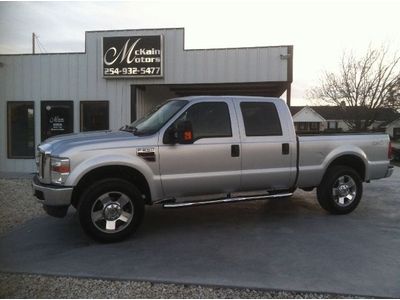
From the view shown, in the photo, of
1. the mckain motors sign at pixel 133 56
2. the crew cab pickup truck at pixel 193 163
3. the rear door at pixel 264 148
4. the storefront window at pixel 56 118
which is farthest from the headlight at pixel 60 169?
the storefront window at pixel 56 118

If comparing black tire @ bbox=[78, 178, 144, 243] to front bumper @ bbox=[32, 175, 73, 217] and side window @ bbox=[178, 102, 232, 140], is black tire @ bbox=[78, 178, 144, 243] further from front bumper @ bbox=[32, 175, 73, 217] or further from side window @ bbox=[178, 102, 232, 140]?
side window @ bbox=[178, 102, 232, 140]

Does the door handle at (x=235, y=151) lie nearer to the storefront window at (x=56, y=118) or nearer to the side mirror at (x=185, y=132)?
the side mirror at (x=185, y=132)

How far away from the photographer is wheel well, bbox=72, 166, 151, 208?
5867 millimetres

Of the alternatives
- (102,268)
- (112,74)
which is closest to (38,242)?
(102,268)

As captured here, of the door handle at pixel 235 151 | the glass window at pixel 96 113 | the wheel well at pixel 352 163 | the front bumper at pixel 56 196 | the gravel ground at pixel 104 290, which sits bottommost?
the gravel ground at pixel 104 290

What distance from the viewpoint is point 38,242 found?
6016 mm

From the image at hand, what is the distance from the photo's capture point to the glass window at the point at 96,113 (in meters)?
13.5

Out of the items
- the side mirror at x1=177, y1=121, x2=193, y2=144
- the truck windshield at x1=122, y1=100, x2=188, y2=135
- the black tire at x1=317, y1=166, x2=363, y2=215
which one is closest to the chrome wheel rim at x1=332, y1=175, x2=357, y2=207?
the black tire at x1=317, y1=166, x2=363, y2=215

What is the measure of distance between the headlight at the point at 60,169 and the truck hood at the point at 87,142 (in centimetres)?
9

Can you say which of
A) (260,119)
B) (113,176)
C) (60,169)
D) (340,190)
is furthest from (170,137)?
(340,190)

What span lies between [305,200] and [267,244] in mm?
3544

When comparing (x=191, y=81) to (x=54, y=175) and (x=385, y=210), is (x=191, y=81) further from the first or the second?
(x=54, y=175)

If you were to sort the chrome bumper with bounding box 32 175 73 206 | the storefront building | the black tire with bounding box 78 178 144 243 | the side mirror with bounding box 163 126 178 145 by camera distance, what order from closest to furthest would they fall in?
the chrome bumper with bounding box 32 175 73 206 → the black tire with bounding box 78 178 144 243 → the side mirror with bounding box 163 126 178 145 → the storefront building

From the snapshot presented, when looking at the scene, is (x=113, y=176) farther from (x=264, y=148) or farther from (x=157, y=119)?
(x=264, y=148)
